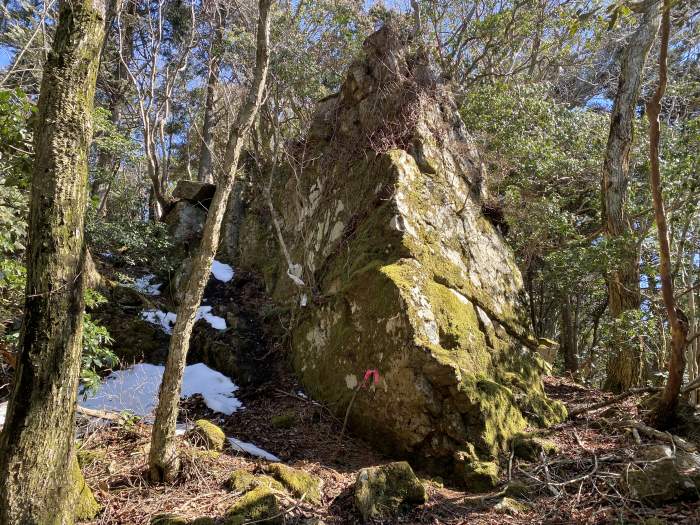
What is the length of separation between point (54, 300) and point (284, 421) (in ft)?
10.6

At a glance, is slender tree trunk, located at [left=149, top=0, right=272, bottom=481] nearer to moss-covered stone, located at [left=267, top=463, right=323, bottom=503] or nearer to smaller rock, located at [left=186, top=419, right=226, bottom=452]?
smaller rock, located at [left=186, top=419, right=226, bottom=452]

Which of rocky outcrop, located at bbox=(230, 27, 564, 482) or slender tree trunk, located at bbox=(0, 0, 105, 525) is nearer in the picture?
slender tree trunk, located at bbox=(0, 0, 105, 525)

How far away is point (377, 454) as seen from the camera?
4648mm

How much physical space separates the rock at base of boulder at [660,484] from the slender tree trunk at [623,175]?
3855 millimetres

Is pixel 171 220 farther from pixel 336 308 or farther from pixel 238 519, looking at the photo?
pixel 238 519

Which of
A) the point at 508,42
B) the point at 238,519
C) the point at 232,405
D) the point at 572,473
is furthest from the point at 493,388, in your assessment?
the point at 508,42

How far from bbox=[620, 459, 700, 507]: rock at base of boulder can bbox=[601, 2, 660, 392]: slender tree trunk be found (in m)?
3.85

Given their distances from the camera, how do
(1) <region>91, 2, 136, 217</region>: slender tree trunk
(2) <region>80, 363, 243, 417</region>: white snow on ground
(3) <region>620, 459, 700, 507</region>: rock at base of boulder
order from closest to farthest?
(3) <region>620, 459, 700, 507</region>: rock at base of boulder → (2) <region>80, 363, 243, 417</region>: white snow on ground → (1) <region>91, 2, 136, 217</region>: slender tree trunk

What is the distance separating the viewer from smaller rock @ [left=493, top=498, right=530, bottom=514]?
3412 mm

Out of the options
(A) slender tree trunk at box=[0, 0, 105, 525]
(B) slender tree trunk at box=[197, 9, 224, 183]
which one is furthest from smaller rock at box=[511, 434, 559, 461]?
(B) slender tree trunk at box=[197, 9, 224, 183]

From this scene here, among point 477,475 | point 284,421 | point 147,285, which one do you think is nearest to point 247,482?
point 284,421

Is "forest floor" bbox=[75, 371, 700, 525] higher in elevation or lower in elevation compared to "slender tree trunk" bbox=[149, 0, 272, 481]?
lower

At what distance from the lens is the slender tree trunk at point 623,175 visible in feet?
22.7

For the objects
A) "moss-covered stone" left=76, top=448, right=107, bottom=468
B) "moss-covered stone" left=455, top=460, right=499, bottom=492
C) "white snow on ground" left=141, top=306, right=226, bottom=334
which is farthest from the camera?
"white snow on ground" left=141, top=306, right=226, bottom=334
